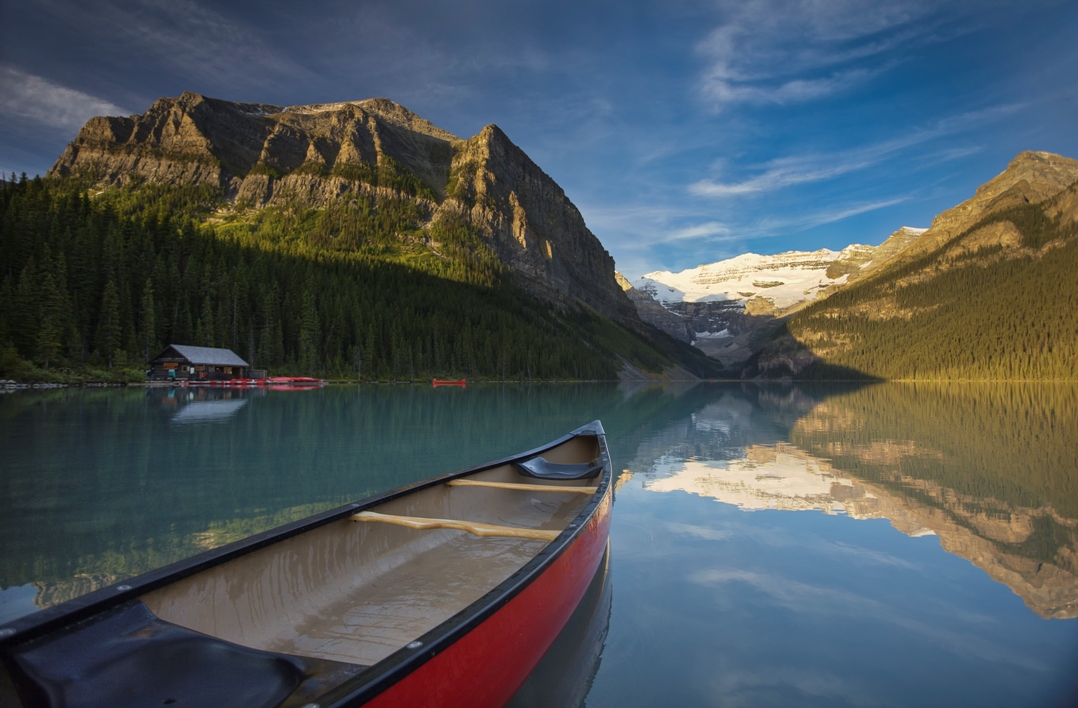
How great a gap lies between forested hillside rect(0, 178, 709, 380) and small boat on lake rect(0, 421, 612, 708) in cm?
5836

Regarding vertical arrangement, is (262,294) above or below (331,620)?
above

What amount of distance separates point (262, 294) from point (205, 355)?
17.6 meters

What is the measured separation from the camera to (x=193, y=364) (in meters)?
66.7

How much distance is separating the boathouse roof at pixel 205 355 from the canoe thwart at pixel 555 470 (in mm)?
69481

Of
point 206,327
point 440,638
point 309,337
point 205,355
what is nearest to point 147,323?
point 205,355

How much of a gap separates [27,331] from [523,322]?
97054 millimetres

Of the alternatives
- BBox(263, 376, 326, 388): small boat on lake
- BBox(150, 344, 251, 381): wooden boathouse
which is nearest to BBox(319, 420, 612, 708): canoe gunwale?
BBox(263, 376, 326, 388): small boat on lake

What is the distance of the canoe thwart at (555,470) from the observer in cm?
1092

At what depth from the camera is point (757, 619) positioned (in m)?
7.23

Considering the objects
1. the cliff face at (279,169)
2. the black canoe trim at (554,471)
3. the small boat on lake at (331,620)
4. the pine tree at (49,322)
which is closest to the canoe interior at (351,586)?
the small boat on lake at (331,620)

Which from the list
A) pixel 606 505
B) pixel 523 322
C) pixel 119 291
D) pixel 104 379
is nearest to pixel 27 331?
pixel 104 379

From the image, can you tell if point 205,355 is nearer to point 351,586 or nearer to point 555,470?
point 555,470

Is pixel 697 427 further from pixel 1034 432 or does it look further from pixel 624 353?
pixel 624 353

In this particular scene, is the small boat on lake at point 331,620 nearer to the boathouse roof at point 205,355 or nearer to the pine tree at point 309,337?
the boathouse roof at point 205,355
